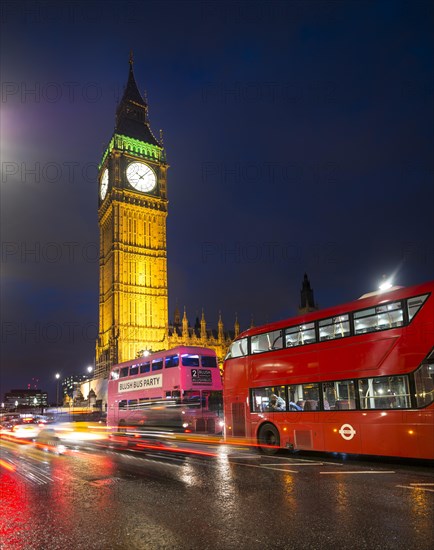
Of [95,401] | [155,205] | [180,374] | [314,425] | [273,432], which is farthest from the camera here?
[155,205]

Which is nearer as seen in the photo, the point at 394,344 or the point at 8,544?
the point at 8,544

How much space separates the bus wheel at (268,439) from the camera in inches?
548

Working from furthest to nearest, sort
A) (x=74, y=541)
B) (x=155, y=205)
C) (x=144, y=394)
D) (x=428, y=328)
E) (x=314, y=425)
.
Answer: (x=155, y=205)
(x=144, y=394)
(x=314, y=425)
(x=428, y=328)
(x=74, y=541)

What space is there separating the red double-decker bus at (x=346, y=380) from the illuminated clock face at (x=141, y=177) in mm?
66285

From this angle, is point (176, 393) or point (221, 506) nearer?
point (221, 506)

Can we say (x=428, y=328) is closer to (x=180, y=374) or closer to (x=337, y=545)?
(x=337, y=545)

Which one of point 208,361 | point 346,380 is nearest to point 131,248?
point 208,361

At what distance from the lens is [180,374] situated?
23203mm

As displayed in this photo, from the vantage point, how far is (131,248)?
76.1 m

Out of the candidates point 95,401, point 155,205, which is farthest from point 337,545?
point 155,205

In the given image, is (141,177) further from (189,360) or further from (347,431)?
(347,431)

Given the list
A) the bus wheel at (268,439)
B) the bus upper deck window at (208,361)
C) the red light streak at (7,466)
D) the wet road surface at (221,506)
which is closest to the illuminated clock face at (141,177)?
the bus upper deck window at (208,361)

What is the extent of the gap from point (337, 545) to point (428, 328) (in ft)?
21.8

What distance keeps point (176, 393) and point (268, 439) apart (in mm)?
9384
